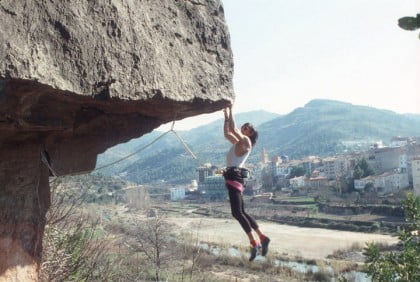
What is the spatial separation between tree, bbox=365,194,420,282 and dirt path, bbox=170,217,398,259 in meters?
29.3

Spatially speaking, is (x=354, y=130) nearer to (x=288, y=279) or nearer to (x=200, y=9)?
(x=288, y=279)

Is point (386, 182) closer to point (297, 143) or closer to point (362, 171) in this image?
point (362, 171)

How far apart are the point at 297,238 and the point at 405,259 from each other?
134ft

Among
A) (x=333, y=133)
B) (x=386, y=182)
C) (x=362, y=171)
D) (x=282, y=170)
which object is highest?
(x=333, y=133)

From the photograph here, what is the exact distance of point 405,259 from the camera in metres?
5.38

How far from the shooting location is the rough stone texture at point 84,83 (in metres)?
3.08

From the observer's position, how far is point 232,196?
4.56 metres

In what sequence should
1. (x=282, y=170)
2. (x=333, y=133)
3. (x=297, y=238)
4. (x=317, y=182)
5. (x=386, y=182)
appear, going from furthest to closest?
(x=333, y=133), (x=282, y=170), (x=317, y=182), (x=386, y=182), (x=297, y=238)

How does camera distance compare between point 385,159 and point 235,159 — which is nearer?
point 235,159

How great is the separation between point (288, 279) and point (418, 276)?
27.8m

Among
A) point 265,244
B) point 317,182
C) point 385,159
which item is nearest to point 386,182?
point 317,182

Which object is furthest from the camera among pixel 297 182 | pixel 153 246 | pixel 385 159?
pixel 385 159

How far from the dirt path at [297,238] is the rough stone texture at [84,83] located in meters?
30.7

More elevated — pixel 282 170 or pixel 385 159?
pixel 385 159
